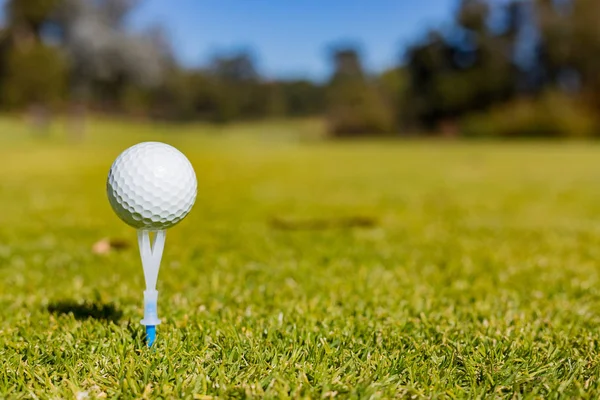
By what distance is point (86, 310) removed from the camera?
228 cm

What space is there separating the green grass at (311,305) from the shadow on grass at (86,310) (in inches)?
0.5

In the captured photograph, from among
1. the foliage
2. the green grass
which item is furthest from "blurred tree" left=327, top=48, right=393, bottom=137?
the green grass

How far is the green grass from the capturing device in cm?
168

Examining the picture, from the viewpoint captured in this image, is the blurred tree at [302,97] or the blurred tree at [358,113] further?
the blurred tree at [302,97]

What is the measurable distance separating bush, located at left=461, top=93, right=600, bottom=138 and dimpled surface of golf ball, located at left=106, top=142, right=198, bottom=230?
92.2 ft

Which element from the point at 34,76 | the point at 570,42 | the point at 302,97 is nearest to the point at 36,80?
the point at 34,76

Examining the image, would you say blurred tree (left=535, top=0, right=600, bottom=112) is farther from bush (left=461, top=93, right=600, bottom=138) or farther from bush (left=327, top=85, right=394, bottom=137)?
bush (left=327, top=85, right=394, bottom=137)

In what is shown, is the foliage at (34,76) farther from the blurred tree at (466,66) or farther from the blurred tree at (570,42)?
the blurred tree at (570,42)

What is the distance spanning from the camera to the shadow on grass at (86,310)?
219 centimetres

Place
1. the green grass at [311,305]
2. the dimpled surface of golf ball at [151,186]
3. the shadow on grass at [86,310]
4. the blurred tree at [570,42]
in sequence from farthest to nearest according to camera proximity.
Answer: the blurred tree at [570,42]
the shadow on grass at [86,310]
the dimpled surface of golf ball at [151,186]
the green grass at [311,305]

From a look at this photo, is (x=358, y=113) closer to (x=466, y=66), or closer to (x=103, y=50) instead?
(x=466, y=66)

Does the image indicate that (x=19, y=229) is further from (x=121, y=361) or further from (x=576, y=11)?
(x=576, y=11)

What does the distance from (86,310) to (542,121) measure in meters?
28.9

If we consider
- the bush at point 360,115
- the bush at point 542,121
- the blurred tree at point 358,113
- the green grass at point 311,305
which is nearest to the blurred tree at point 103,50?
the blurred tree at point 358,113
